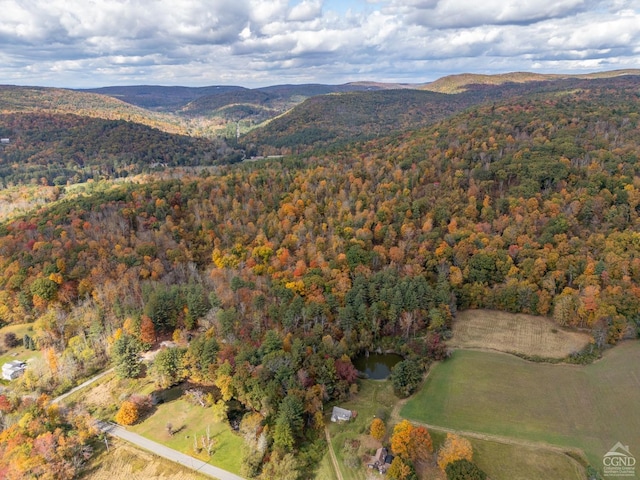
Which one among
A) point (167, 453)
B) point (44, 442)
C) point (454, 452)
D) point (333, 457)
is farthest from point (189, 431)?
point (454, 452)

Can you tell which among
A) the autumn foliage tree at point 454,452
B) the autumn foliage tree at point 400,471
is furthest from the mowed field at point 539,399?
the autumn foliage tree at point 400,471

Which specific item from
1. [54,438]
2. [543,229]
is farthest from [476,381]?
[54,438]

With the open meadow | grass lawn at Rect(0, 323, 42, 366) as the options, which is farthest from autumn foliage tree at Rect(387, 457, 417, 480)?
grass lawn at Rect(0, 323, 42, 366)

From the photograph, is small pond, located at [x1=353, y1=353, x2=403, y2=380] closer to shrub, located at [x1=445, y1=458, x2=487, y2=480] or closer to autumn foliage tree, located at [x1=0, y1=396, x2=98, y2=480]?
shrub, located at [x1=445, y1=458, x2=487, y2=480]

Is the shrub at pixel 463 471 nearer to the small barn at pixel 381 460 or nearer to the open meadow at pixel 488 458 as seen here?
the open meadow at pixel 488 458

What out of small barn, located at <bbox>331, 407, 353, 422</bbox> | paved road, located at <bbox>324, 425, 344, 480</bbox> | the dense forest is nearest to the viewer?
paved road, located at <bbox>324, 425, 344, 480</bbox>

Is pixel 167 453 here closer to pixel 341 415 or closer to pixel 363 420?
pixel 341 415
